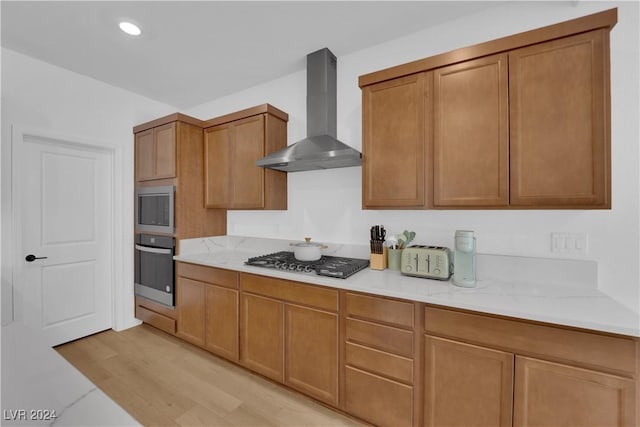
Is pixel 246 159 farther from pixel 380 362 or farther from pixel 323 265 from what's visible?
pixel 380 362

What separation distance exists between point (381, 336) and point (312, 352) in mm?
540

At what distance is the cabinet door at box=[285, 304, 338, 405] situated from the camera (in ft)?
5.70

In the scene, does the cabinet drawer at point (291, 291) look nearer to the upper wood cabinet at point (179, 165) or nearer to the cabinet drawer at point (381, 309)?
the cabinet drawer at point (381, 309)

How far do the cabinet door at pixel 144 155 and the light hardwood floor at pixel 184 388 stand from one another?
1.79m

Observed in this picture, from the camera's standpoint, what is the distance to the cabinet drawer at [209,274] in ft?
7.30

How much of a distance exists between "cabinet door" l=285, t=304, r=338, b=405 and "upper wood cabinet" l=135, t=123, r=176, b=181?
6.40ft

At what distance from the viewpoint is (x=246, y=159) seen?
2568 mm

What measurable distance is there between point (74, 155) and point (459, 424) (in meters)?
3.90

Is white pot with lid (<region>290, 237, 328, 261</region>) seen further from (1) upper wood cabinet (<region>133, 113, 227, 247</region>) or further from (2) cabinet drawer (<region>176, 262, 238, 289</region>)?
(1) upper wood cabinet (<region>133, 113, 227, 247</region>)

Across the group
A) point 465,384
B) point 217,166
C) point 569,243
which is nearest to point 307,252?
point 465,384

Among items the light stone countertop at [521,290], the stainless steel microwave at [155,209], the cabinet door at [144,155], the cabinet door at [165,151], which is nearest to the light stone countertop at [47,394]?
the light stone countertop at [521,290]

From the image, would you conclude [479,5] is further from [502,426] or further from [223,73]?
[502,426]

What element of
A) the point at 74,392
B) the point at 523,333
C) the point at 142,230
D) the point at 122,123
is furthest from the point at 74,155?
the point at 523,333

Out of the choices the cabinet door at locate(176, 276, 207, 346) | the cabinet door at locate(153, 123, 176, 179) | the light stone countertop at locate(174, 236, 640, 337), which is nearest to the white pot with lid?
the light stone countertop at locate(174, 236, 640, 337)
